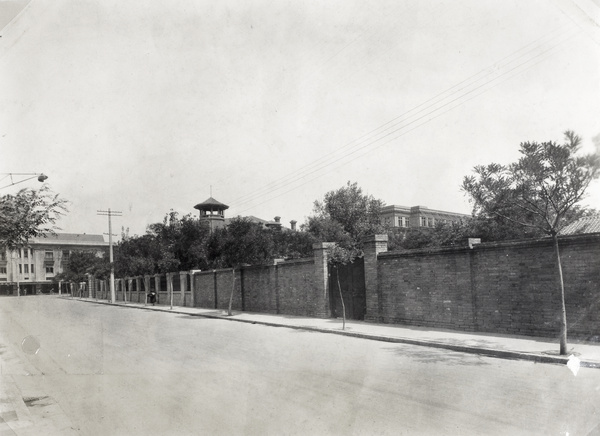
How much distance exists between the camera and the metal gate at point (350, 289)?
16.7 m

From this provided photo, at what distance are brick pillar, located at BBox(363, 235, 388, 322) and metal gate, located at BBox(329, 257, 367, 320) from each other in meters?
0.56

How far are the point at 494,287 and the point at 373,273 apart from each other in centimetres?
450

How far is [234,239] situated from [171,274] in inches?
523

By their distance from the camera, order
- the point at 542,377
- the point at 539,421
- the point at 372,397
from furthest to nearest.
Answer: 1. the point at 542,377
2. the point at 372,397
3. the point at 539,421

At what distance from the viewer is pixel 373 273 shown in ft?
51.6

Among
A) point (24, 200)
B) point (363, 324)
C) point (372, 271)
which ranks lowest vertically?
point (363, 324)

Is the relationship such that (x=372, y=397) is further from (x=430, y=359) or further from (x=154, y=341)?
(x=154, y=341)

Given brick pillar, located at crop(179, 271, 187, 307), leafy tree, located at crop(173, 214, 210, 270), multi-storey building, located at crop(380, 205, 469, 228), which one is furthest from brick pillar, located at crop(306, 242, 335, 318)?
multi-storey building, located at crop(380, 205, 469, 228)

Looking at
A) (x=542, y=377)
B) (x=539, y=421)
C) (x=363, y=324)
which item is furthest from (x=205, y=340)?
(x=539, y=421)

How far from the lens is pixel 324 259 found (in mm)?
18094

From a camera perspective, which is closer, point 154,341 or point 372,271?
point 154,341

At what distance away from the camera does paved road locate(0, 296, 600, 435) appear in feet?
17.5

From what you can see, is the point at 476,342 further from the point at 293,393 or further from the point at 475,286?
the point at 293,393

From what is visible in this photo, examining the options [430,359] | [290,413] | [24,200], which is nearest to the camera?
[290,413]
